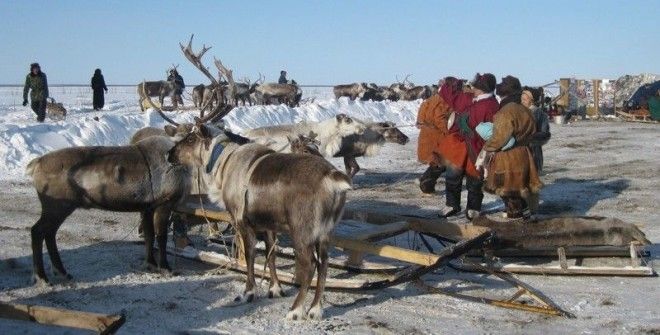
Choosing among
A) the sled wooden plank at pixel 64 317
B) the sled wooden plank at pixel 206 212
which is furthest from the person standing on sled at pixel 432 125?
the sled wooden plank at pixel 64 317

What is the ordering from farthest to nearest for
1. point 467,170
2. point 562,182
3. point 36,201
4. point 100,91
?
point 100,91
point 562,182
point 36,201
point 467,170

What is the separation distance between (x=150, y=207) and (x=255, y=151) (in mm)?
1226

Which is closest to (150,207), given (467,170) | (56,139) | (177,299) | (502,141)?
(177,299)

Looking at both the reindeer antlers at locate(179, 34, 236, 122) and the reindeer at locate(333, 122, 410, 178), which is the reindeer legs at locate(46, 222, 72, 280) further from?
the reindeer at locate(333, 122, 410, 178)

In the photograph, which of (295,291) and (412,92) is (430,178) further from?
(412,92)

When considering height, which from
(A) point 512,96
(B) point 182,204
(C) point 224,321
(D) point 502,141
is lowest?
(C) point 224,321

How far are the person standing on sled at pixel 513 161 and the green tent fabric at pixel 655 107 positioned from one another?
829 inches

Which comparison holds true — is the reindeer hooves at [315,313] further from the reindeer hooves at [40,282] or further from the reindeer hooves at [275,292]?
the reindeer hooves at [40,282]

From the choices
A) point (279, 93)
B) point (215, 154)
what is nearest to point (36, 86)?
point (215, 154)

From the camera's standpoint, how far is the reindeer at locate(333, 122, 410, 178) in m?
10.4

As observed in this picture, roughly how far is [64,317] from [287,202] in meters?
1.50

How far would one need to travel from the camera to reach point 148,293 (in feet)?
17.1

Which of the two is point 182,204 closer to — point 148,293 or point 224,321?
point 148,293

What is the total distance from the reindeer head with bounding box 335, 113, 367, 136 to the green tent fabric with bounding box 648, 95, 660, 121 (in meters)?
18.6
